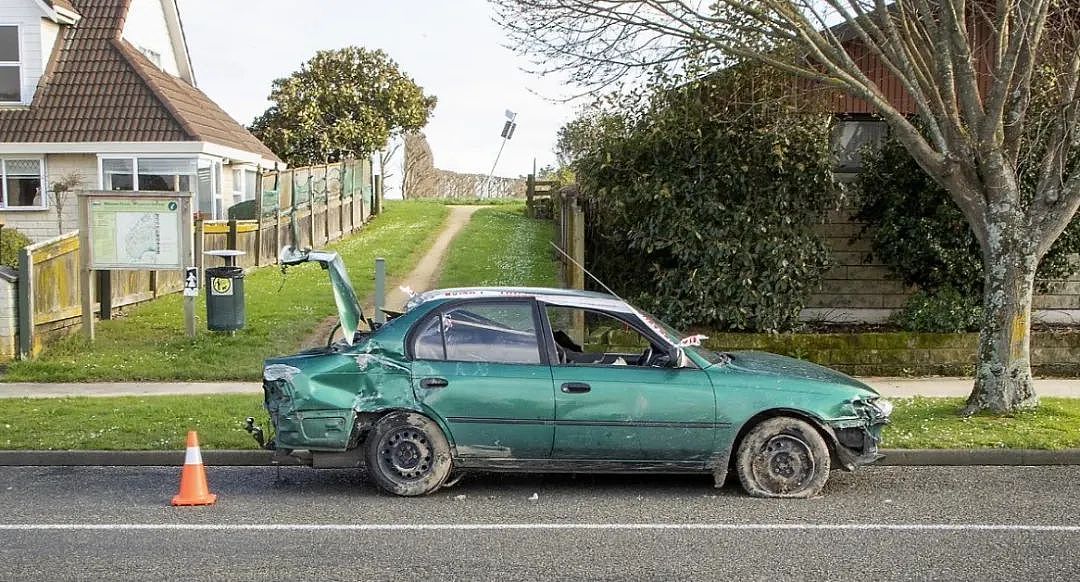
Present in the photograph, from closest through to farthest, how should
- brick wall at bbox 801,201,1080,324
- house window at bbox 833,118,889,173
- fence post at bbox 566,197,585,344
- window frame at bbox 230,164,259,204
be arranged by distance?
fence post at bbox 566,197,585,344 → brick wall at bbox 801,201,1080,324 → house window at bbox 833,118,889,173 → window frame at bbox 230,164,259,204

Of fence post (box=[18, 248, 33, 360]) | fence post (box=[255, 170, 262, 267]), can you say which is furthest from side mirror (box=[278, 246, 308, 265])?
fence post (box=[255, 170, 262, 267])

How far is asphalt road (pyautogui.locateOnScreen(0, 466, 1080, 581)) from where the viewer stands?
5.80m

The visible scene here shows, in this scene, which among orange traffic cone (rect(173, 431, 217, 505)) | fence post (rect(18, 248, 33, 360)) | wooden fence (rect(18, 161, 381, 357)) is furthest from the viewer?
wooden fence (rect(18, 161, 381, 357))

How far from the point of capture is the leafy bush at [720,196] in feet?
39.6

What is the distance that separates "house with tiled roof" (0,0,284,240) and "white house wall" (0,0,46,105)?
20mm

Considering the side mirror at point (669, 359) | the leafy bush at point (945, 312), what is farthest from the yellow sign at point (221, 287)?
the leafy bush at point (945, 312)

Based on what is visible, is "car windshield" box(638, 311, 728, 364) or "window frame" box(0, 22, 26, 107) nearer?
"car windshield" box(638, 311, 728, 364)

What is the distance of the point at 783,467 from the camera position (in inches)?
293

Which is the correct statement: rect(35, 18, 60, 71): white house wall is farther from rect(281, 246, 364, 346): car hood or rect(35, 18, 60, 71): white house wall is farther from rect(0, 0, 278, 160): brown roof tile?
rect(281, 246, 364, 346): car hood

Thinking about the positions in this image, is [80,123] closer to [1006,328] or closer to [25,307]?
[25,307]

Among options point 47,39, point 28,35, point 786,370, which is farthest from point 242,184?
point 786,370

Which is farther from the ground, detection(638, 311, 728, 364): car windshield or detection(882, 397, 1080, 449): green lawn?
detection(638, 311, 728, 364): car windshield

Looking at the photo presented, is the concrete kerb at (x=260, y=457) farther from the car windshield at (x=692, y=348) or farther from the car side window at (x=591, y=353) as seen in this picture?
the car side window at (x=591, y=353)

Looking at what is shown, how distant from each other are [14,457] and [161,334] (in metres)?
5.38
